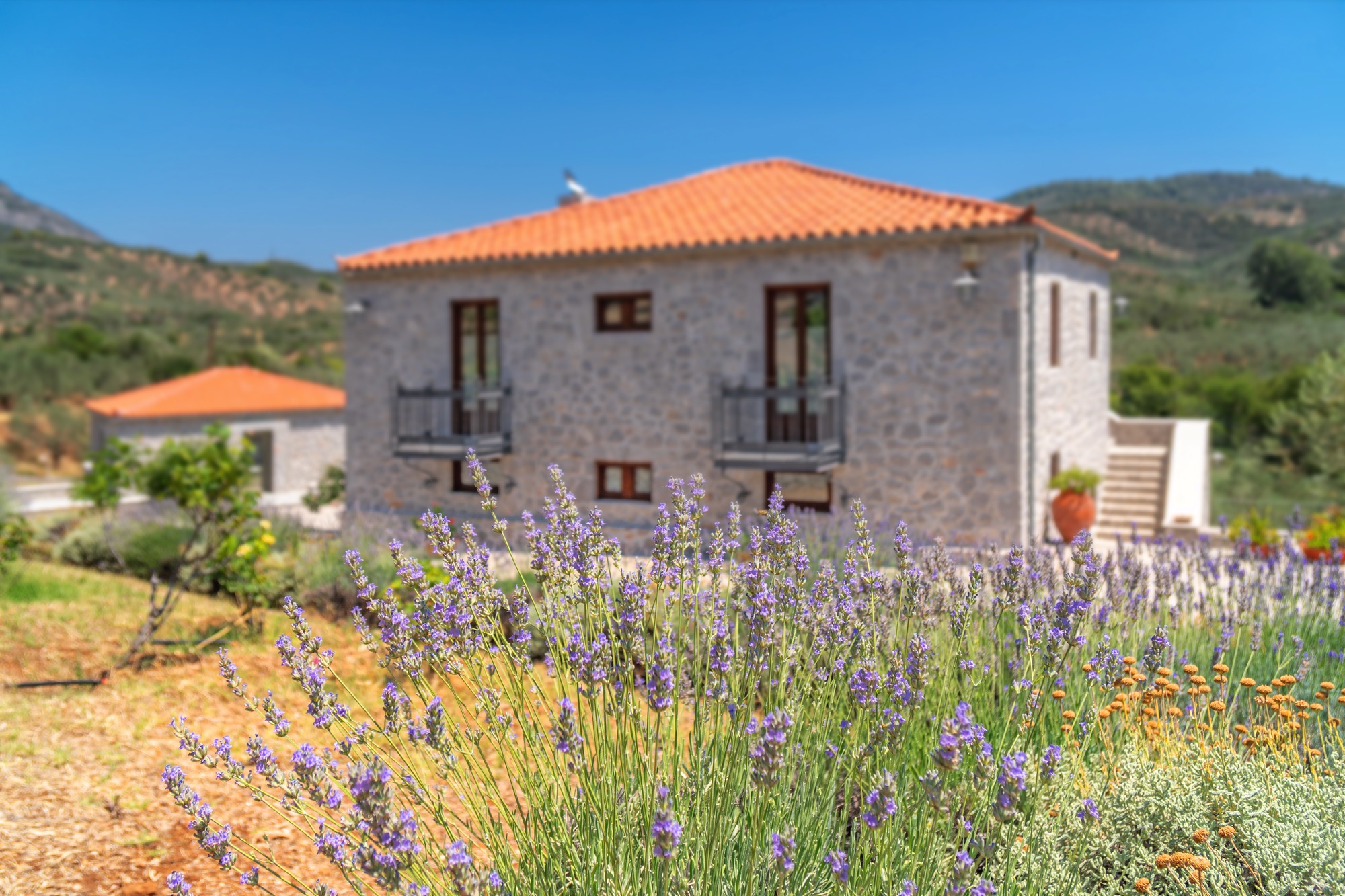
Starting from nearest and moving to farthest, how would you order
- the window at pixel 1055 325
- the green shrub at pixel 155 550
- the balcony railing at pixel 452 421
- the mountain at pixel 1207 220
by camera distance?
1. the green shrub at pixel 155 550
2. the window at pixel 1055 325
3. the balcony railing at pixel 452 421
4. the mountain at pixel 1207 220

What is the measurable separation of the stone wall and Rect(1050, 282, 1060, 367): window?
43.3 feet

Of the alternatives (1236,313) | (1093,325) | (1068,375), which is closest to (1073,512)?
(1068,375)

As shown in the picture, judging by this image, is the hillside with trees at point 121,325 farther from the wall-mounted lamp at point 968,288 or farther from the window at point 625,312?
the wall-mounted lamp at point 968,288

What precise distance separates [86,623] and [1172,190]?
73170mm

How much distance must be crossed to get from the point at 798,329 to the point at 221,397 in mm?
13055

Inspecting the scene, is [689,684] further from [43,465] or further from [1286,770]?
[43,465]

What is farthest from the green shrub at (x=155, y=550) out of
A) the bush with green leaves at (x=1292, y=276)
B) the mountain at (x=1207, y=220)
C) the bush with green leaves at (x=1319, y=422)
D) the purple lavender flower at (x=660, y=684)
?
the mountain at (x=1207, y=220)

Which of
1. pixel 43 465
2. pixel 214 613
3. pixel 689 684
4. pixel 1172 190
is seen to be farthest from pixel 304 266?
pixel 689 684

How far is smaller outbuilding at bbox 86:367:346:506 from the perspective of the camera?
59.5ft

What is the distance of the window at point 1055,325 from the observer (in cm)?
1230

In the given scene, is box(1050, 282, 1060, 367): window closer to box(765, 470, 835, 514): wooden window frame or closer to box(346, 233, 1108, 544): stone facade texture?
box(346, 233, 1108, 544): stone facade texture

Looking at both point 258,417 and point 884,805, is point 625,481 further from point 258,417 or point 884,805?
point 884,805

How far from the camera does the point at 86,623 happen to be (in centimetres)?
727

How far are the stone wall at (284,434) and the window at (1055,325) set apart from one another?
520 inches
